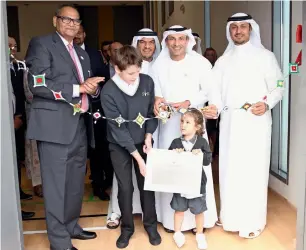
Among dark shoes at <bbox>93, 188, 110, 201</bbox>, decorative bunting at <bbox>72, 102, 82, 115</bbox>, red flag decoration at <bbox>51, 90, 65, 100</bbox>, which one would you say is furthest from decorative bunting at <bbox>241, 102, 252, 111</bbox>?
dark shoes at <bbox>93, 188, 110, 201</bbox>

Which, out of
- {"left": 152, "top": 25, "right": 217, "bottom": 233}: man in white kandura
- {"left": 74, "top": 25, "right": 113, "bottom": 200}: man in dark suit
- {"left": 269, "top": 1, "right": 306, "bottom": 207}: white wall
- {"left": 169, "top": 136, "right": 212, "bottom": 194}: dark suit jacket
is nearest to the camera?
{"left": 169, "top": 136, "right": 212, "bottom": 194}: dark suit jacket

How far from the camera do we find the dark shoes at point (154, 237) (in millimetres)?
3141

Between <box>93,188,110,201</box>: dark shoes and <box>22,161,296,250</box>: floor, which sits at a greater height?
<box>93,188,110,201</box>: dark shoes

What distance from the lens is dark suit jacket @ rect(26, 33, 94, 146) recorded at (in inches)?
109

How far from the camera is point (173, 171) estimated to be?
291 cm

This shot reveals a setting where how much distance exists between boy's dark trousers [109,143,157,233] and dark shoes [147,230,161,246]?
2cm

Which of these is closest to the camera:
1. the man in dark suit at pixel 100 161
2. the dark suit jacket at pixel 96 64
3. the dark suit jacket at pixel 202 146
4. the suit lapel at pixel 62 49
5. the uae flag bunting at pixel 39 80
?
the uae flag bunting at pixel 39 80

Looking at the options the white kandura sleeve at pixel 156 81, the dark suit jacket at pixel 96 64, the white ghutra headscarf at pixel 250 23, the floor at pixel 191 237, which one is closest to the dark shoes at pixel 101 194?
the floor at pixel 191 237

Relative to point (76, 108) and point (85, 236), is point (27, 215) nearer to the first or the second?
point (85, 236)

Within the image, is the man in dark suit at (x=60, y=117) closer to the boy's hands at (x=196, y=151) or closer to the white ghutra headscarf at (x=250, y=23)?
the boy's hands at (x=196, y=151)

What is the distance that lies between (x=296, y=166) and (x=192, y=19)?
3.59m

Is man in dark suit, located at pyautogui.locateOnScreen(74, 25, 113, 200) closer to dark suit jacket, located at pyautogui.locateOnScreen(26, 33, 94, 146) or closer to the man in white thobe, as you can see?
the man in white thobe

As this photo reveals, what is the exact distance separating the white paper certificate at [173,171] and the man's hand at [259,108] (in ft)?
2.02

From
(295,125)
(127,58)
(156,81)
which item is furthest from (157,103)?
(295,125)
